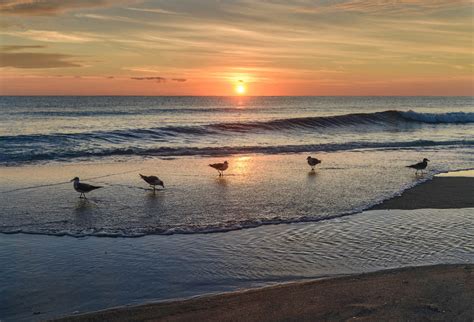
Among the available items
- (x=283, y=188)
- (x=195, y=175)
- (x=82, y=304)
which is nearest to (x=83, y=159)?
(x=195, y=175)

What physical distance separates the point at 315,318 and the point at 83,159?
1581 cm

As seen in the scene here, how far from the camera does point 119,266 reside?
23.1 feet

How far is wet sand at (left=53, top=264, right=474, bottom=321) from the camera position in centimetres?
521

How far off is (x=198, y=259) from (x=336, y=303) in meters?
2.44

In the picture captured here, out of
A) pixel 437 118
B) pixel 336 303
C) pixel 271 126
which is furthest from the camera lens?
pixel 437 118

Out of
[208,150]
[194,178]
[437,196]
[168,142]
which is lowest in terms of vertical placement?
[168,142]

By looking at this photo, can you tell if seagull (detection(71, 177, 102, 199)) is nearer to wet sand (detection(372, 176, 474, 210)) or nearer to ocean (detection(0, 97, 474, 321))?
ocean (detection(0, 97, 474, 321))

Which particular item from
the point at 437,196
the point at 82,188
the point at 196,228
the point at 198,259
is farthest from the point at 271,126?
the point at 198,259

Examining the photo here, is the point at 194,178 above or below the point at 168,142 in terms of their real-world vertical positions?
above

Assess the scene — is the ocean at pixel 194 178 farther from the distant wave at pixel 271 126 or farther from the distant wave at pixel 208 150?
the distant wave at pixel 271 126

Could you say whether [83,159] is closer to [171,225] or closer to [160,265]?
[171,225]

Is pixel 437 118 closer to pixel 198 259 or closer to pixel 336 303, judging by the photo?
pixel 198 259

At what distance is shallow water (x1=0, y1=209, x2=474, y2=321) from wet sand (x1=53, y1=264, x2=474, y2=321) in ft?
1.27

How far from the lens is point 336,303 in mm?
5551
